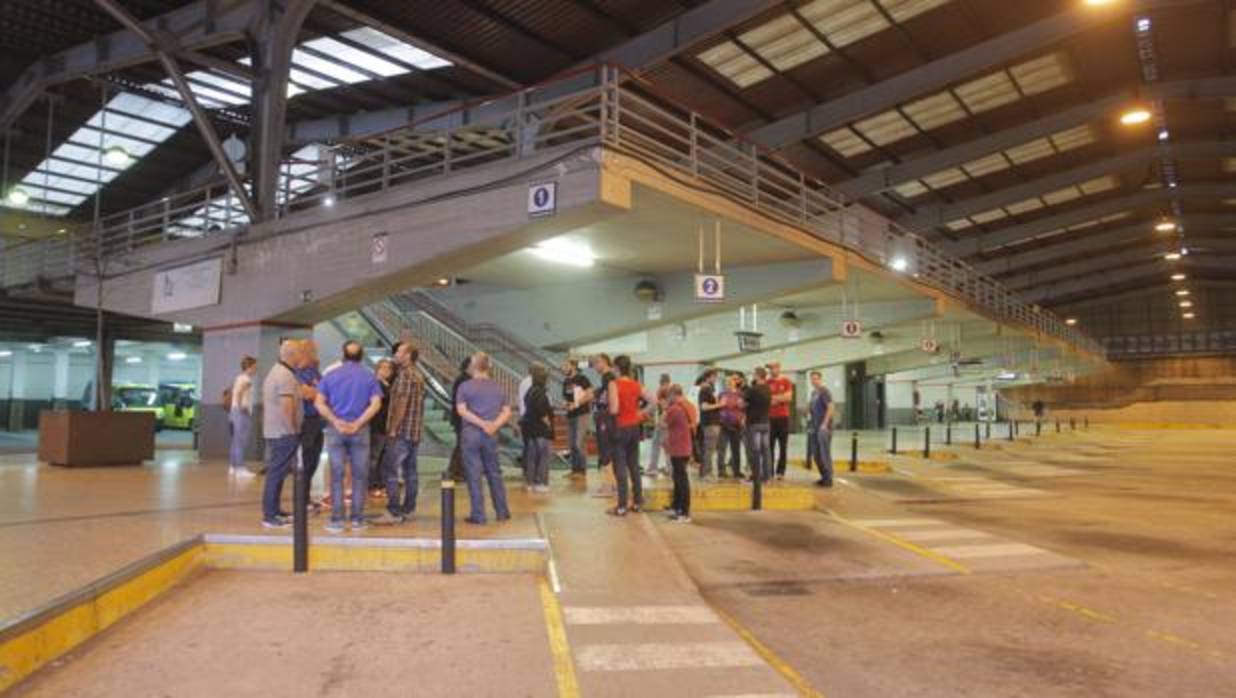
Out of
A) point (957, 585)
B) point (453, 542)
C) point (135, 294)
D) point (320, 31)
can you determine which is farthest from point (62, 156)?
point (957, 585)

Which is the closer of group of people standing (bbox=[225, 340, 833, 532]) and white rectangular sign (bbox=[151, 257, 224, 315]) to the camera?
group of people standing (bbox=[225, 340, 833, 532])

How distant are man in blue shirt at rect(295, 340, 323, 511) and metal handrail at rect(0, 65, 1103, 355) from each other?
4391 millimetres

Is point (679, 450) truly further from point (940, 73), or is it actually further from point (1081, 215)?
point (1081, 215)

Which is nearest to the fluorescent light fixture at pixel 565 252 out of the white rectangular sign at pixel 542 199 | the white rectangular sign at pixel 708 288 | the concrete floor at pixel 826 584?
the white rectangular sign at pixel 708 288

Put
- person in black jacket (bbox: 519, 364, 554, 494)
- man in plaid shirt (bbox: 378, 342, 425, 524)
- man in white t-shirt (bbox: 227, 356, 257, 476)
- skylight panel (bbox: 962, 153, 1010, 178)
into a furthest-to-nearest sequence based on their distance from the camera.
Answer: skylight panel (bbox: 962, 153, 1010, 178) < man in white t-shirt (bbox: 227, 356, 257, 476) < person in black jacket (bbox: 519, 364, 554, 494) < man in plaid shirt (bbox: 378, 342, 425, 524)

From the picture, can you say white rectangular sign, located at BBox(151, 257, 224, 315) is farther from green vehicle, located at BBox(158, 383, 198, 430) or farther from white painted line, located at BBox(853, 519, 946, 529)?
green vehicle, located at BBox(158, 383, 198, 430)

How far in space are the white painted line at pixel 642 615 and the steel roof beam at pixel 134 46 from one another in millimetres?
13208

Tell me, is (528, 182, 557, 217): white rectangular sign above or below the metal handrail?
below

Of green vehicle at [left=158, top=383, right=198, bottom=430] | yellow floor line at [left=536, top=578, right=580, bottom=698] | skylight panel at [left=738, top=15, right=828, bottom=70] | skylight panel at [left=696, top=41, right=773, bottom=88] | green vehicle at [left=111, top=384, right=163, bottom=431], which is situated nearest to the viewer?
yellow floor line at [left=536, top=578, right=580, bottom=698]

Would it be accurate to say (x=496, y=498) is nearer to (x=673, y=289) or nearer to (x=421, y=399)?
(x=421, y=399)

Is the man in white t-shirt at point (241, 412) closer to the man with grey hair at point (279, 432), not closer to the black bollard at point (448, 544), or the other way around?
the man with grey hair at point (279, 432)

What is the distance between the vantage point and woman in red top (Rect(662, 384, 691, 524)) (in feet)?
30.7

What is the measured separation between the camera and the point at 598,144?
10.5 metres

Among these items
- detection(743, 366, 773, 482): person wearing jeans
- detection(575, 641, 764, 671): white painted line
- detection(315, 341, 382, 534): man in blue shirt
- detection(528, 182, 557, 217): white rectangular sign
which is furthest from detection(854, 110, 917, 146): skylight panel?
detection(575, 641, 764, 671): white painted line
